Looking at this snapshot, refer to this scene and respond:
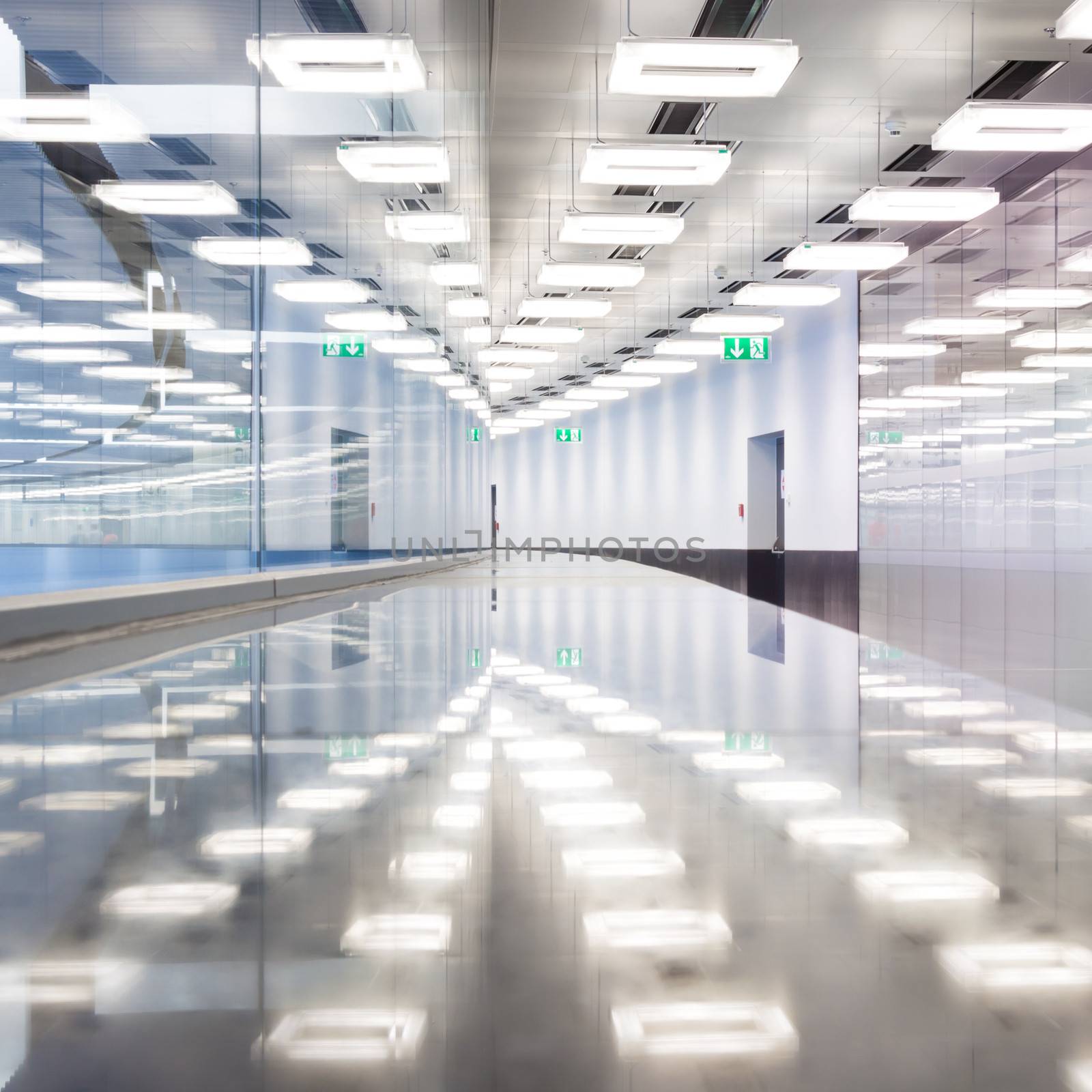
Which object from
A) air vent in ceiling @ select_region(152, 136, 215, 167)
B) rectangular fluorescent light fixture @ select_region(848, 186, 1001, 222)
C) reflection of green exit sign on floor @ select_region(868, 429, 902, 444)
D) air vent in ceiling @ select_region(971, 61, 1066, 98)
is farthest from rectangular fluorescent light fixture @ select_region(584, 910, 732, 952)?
reflection of green exit sign on floor @ select_region(868, 429, 902, 444)

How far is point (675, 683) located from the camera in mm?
3424

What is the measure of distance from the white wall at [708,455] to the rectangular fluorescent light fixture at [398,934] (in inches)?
808

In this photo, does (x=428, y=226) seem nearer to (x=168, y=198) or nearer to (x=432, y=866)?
(x=168, y=198)

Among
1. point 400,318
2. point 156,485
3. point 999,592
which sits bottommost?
point 999,592

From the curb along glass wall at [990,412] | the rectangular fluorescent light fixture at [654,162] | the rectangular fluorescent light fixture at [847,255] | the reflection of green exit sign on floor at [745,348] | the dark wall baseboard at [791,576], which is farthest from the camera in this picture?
the reflection of green exit sign on floor at [745,348]

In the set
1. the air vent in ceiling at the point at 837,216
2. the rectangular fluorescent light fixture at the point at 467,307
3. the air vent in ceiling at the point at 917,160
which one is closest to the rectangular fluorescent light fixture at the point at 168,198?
the rectangular fluorescent light fixture at the point at 467,307

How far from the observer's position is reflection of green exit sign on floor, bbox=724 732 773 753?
229cm

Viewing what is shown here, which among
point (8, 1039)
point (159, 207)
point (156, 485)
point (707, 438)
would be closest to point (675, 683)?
point (8, 1039)

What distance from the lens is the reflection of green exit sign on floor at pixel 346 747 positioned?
220 centimetres

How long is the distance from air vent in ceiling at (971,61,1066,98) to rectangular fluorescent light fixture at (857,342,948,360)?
6.50 m

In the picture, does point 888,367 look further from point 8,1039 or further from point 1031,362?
point 8,1039

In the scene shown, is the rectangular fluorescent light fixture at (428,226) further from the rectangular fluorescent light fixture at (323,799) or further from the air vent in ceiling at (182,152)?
the rectangular fluorescent light fixture at (323,799)

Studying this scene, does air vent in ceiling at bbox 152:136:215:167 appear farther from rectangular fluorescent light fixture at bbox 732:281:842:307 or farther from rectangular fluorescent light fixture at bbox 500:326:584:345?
rectangular fluorescent light fixture at bbox 500:326:584:345

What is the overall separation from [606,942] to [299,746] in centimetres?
135
